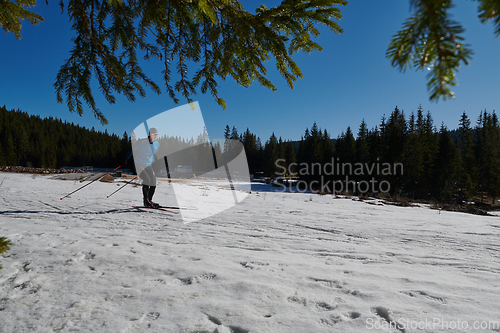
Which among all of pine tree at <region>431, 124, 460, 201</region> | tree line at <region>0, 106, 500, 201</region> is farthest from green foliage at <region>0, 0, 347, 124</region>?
pine tree at <region>431, 124, 460, 201</region>

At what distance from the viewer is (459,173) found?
32656 millimetres

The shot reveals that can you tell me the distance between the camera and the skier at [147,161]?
581 cm

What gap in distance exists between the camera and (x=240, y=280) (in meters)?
2.00

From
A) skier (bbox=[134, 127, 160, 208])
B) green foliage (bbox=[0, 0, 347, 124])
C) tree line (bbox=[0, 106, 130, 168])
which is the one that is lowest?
skier (bbox=[134, 127, 160, 208])

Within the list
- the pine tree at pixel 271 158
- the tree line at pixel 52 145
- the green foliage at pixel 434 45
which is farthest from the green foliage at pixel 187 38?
the pine tree at pixel 271 158

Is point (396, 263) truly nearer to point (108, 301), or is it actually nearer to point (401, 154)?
point (108, 301)

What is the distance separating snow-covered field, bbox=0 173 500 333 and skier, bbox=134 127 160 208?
6.77 ft

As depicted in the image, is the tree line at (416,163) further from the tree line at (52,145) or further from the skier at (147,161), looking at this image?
the tree line at (52,145)

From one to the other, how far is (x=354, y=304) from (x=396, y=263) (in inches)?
54.3

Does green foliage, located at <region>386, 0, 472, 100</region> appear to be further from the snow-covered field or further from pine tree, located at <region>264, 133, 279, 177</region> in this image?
pine tree, located at <region>264, 133, 279, 177</region>

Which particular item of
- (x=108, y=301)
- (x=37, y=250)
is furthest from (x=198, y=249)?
(x=37, y=250)

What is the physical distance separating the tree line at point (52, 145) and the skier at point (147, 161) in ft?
150

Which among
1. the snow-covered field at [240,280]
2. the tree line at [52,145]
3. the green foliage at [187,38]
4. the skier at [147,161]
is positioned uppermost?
the tree line at [52,145]

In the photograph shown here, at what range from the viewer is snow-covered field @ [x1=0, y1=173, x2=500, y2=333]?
1442 mm
